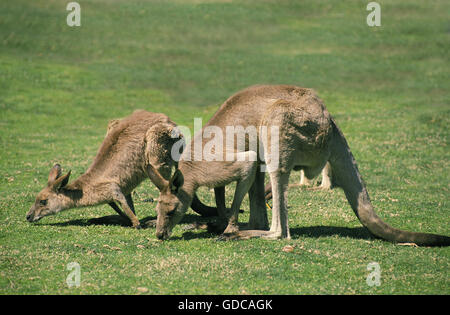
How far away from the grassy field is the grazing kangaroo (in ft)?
1.07

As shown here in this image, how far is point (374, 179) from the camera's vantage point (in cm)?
1088

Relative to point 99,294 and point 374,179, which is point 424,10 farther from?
point 99,294

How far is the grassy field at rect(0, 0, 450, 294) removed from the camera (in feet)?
19.0

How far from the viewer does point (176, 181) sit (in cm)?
656

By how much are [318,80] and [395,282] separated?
16.3m

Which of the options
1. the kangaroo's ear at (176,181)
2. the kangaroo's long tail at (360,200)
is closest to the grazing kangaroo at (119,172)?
the kangaroo's ear at (176,181)

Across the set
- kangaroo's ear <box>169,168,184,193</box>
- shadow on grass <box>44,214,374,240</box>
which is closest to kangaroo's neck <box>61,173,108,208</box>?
shadow on grass <box>44,214,374,240</box>

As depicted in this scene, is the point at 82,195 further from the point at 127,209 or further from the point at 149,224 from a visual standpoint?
the point at 149,224

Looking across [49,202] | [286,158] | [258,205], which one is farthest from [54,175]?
[286,158]

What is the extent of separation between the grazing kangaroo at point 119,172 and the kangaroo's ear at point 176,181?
3.66ft

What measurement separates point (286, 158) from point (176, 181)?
52.2 inches

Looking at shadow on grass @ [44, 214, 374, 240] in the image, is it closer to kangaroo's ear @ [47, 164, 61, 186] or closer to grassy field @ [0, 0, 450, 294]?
grassy field @ [0, 0, 450, 294]

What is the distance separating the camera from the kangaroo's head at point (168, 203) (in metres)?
6.68

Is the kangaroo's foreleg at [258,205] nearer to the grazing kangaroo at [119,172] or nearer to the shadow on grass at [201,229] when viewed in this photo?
the shadow on grass at [201,229]
